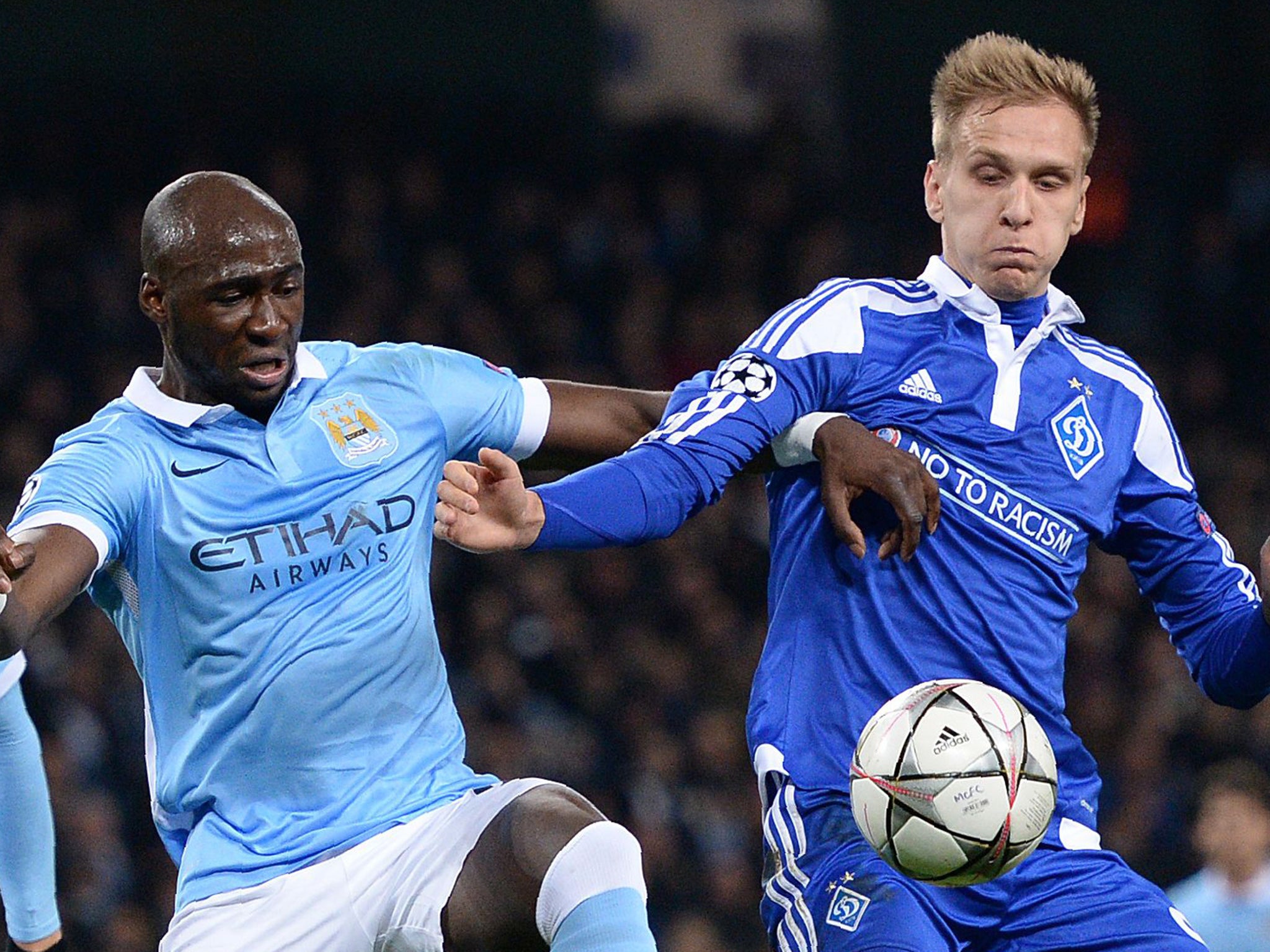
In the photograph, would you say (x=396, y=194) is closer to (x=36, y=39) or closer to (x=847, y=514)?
(x=36, y=39)

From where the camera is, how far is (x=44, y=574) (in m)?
3.54

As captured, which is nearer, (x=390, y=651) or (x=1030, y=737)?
(x=1030, y=737)

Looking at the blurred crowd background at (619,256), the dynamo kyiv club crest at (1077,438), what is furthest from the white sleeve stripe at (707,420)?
the blurred crowd background at (619,256)

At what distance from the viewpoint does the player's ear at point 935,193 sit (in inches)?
165

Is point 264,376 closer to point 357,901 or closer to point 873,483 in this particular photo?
point 357,901

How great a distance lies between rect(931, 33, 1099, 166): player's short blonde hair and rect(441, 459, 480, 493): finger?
4.57ft

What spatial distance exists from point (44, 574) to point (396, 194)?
9201mm

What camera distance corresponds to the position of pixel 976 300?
161 inches

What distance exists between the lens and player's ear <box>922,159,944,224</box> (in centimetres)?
420

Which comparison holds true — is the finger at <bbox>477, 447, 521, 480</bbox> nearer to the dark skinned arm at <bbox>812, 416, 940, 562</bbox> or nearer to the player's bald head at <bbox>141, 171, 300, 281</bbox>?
the dark skinned arm at <bbox>812, 416, 940, 562</bbox>

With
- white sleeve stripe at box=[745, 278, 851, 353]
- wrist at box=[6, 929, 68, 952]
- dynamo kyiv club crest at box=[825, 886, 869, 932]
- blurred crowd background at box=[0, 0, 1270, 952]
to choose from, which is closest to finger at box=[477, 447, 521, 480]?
white sleeve stripe at box=[745, 278, 851, 353]

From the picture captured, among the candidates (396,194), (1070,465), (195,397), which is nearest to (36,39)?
(396,194)

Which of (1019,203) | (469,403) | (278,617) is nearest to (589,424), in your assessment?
(469,403)

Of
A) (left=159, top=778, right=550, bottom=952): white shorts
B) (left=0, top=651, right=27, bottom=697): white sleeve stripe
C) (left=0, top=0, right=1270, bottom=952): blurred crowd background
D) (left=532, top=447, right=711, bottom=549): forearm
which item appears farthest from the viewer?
(left=0, top=0, right=1270, bottom=952): blurred crowd background
